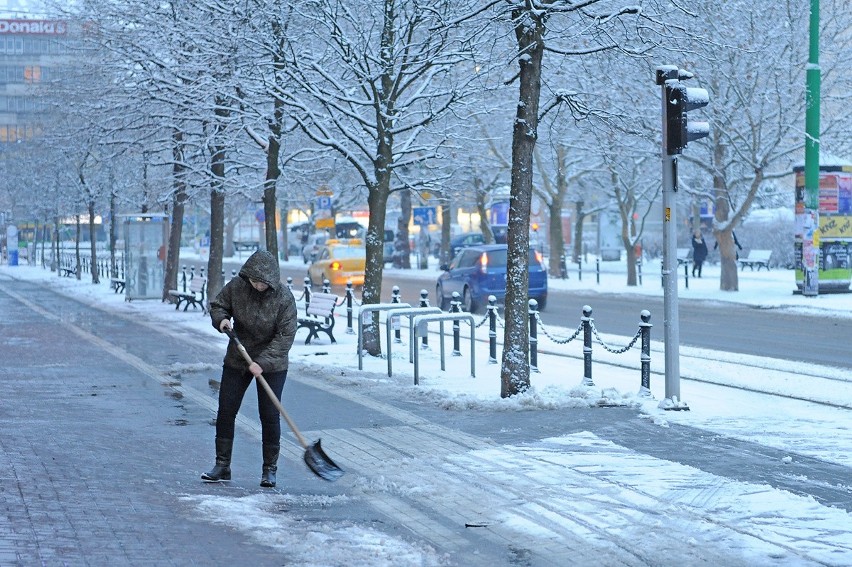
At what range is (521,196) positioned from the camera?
42.6 ft

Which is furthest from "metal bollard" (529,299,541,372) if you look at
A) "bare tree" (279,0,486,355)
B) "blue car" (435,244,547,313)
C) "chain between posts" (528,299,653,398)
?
"blue car" (435,244,547,313)

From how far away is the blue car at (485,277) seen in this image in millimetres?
27859

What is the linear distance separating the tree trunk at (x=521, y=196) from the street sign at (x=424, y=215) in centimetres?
4195

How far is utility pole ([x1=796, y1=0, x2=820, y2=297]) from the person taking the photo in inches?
1115

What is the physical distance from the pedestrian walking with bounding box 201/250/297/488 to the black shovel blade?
0.26 m

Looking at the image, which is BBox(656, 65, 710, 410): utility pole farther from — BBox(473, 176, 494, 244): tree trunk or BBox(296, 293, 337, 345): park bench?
BBox(473, 176, 494, 244): tree trunk

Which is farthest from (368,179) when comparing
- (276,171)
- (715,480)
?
(715,480)

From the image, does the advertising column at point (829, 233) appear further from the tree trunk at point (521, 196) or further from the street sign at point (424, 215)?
the street sign at point (424, 215)

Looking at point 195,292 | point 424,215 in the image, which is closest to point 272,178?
point 195,292

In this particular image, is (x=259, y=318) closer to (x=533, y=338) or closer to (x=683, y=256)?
(x=533, y=338)

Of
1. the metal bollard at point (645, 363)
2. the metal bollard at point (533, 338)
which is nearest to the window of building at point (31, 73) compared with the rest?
the metal bollard at point (533, 338)

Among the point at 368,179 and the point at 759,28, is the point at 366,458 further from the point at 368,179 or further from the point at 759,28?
the point at 759,28

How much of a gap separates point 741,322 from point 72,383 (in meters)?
14.6

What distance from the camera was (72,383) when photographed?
14.8m
